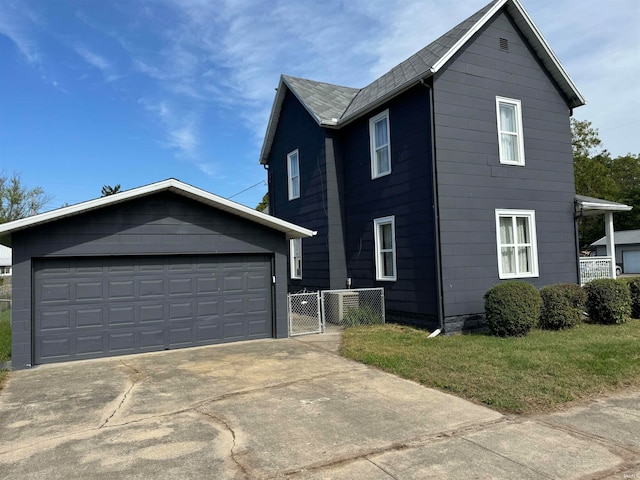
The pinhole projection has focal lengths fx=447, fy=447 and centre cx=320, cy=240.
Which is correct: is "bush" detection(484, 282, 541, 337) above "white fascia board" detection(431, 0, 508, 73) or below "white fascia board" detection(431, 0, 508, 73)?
below

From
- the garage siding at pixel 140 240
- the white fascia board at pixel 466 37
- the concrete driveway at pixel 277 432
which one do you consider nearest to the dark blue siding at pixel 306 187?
the garage siding at pixel 140 240

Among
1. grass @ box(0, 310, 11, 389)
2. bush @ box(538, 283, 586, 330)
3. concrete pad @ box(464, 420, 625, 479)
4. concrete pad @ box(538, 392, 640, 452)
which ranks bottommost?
concrete pad @ box(538, 392, 640, 452)

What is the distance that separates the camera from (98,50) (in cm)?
1238

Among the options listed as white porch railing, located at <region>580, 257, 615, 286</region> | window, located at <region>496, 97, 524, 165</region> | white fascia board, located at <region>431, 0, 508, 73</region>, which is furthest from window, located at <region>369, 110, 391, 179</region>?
white porch railing, located at <region>580, 257, 615, 286</region>

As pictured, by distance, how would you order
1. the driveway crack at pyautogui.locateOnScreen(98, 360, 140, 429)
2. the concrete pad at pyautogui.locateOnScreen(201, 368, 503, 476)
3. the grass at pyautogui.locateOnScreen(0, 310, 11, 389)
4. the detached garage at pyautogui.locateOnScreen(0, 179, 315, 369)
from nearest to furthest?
the concrete pad at pyautogui.locateOnScreen(201, 368, 503, 476) → the driveway crack at pyautogui.locateOnScreen(98, 360, 140, 429) → the grass at pyautogui.locateOnScreen(0, 310, 11, 389) → the detached garage at pyautogui.locateOnScreen(0, 179, 315, 369)

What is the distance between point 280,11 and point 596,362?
→ 399 inches

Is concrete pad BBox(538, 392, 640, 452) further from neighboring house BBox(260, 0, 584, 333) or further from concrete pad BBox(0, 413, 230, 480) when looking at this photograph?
neighboring house BBox(260, 0, 584, 333)

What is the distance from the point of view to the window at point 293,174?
51.4ft

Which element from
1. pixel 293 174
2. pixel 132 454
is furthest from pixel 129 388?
pixel 293 174

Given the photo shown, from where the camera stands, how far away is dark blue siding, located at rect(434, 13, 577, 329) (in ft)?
34.0

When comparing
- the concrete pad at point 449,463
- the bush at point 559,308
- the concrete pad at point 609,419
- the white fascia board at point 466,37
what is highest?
the white fascia board at point 466,37

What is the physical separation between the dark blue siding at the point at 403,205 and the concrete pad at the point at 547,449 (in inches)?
225

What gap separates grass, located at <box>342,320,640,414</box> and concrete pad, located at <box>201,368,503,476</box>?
47 cm

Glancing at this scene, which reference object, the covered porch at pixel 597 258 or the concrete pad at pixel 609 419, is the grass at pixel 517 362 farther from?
the covered porch at pixel 597 258
